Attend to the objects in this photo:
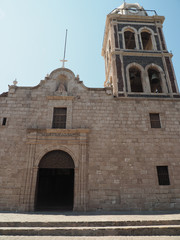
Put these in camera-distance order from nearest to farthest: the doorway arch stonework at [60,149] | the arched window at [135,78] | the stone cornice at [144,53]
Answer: the doorway arch stonework at [60,149] < the stone cornice at [144,53] < the arched window at [135,78]

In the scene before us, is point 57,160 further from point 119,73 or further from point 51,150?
point 119,73

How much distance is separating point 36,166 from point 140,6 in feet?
70.6

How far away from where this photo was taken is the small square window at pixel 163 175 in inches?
447

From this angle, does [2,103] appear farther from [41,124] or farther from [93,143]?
[93,143]

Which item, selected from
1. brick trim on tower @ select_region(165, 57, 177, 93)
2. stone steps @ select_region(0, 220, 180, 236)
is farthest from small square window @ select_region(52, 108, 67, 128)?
brick trim on tower @ select_region(165, 57, 177, 93)

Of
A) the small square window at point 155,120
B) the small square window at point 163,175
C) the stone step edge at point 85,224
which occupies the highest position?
the small square window at point 155,120

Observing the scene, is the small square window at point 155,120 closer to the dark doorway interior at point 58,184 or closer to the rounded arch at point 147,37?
the rounded arch at point 147,37

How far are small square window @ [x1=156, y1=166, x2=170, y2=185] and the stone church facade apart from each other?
65 millimetres

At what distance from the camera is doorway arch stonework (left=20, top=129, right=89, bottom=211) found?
10.6 m

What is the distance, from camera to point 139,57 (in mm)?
15977

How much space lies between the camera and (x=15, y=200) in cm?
1052

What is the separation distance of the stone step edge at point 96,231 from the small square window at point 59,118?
7260 mm

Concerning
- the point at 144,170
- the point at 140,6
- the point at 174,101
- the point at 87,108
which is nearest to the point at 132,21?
the point at 140,6

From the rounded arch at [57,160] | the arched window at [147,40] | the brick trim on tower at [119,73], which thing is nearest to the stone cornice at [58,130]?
the rounded arch at [57,160]
